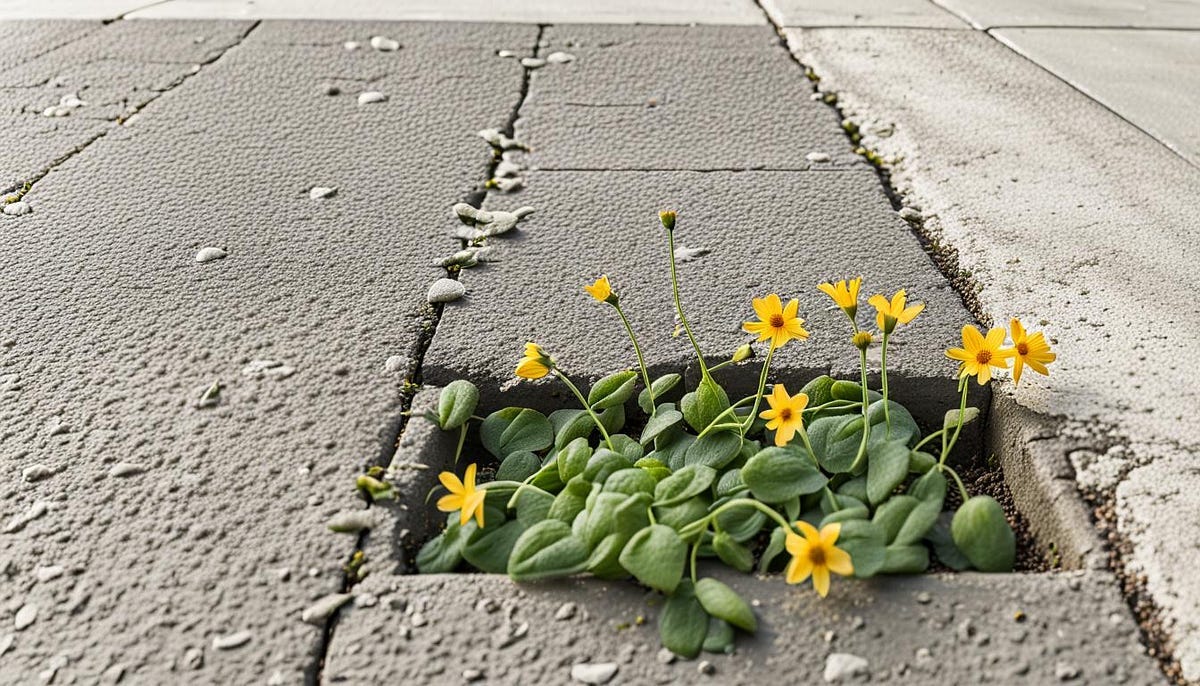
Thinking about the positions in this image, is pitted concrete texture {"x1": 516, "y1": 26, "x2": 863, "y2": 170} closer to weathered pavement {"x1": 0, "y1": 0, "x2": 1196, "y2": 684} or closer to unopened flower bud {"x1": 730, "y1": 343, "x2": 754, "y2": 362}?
weathered pavement {"x1": 0, "y1": 0, "x2": 1196, "y2": 684}

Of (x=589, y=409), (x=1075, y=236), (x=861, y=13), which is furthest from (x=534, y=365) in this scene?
(x=861, y=13)

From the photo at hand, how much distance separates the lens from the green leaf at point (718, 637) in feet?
→ 3.55

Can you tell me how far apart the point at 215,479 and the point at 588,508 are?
492 mm

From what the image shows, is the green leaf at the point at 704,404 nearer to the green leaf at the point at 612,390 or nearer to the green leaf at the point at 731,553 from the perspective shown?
the green leaf at the point at 612,390

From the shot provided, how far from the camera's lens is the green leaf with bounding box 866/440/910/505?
4.18ft

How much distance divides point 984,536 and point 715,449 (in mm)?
348

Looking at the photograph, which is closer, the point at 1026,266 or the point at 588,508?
the point at 588,508

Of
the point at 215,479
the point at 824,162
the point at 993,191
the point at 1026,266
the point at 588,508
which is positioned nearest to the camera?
the point at 588,508

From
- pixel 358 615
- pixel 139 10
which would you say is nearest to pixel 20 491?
pixel 358 615

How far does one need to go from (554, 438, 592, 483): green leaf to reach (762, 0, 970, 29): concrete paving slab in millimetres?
2476

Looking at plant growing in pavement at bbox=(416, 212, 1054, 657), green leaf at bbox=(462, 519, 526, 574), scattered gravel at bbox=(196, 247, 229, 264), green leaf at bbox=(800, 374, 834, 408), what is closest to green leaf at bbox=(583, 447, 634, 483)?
plant growing in pavement at bbox=(416, 212, 1054, 657)

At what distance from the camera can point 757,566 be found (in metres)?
1.26

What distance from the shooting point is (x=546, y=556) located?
118cm

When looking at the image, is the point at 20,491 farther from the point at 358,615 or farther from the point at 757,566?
the point at 757,566
